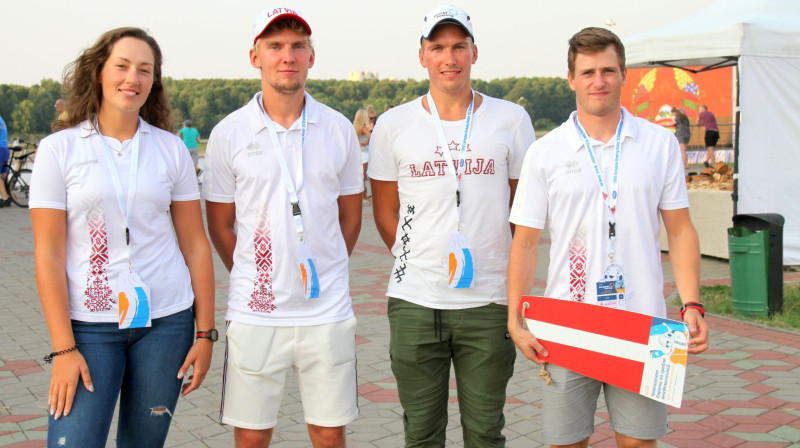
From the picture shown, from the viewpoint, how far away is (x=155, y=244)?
8.87 feet

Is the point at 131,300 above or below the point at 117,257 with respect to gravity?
below

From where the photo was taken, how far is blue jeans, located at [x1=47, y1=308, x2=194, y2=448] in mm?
2516

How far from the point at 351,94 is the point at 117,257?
60.3 metres

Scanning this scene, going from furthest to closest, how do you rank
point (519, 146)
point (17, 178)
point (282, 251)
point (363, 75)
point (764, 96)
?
point (363, 75), point (17, 178), point (764, 96), point (519, 146), point (282, 251)

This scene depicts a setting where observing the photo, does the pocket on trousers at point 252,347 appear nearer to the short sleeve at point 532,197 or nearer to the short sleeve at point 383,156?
the short sleeve at point 383,156

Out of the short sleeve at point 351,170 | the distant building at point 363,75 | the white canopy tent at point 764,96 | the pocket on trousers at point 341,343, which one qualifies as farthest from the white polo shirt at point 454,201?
the distant building at point 363,75

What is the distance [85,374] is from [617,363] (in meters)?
1.80

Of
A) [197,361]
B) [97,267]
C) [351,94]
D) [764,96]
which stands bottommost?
[197,361]

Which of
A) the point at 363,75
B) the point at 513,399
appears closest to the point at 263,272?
the point at 513,399

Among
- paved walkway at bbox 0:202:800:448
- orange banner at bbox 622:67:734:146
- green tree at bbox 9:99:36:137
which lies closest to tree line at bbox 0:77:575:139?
green tree at bbox 9:99:36:137

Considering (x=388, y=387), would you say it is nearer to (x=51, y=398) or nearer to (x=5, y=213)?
(x=51, y=398)

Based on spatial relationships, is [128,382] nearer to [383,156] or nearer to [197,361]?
[197,361]

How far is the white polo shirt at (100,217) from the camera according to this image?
2549 millimetres

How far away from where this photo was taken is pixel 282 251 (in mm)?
2936
